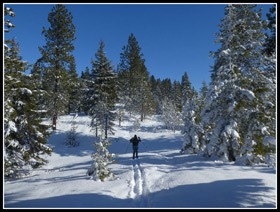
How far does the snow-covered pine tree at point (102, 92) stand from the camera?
70.1 ft

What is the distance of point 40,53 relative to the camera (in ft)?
67.8

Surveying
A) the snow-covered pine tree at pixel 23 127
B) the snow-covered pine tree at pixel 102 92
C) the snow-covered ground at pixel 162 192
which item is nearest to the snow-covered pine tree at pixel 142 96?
the snow-covered pine tree at pixel 102 92

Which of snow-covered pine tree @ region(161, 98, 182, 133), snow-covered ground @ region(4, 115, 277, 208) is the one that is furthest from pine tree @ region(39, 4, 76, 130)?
snow-covered pine tree @ region(161, 98, 182, 133)

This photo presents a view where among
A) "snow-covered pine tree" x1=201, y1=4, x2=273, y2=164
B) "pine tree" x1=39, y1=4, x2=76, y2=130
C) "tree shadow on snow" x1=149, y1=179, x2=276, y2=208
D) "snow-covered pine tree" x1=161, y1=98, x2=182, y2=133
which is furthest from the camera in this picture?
"snow-covered pine tree" x1=161, y1=98, x2=182, y2=133

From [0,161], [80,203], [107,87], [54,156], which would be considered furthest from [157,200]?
[107,87]

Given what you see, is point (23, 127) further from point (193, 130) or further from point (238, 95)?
point (238, 95)

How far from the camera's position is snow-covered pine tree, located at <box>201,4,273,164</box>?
9.67 meters

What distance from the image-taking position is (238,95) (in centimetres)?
1042

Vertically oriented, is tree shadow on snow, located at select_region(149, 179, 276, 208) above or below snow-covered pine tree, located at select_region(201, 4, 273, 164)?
below

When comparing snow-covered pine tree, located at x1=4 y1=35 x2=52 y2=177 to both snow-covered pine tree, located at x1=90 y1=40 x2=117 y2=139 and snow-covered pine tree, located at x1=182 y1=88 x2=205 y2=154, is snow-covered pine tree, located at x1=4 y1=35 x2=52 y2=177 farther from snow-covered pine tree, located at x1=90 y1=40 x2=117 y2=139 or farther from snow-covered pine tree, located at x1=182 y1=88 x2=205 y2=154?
snow-covered pine tree, located at x1=182 y1=88 x2=205 y2=154

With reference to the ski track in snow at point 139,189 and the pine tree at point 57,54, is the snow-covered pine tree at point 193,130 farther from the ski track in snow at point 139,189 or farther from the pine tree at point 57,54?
the pine tree at point 57,54

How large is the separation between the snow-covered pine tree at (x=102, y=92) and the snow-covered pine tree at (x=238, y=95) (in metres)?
13.6

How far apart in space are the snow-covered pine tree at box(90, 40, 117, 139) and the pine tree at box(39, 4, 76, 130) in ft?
12.6

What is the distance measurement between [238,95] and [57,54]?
71.5 ft
